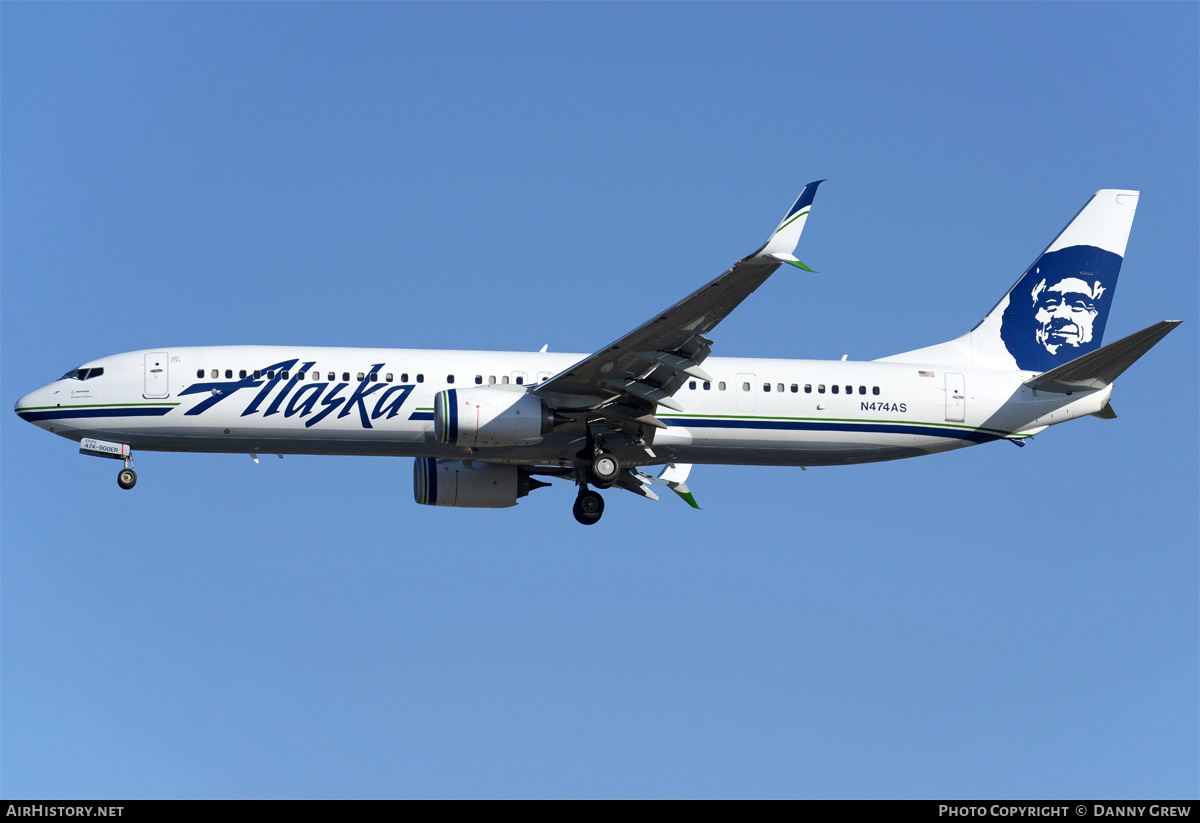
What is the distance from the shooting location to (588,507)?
3884 centimetres

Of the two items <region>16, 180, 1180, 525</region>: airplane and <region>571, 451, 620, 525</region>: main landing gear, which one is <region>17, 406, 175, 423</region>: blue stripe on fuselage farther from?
<region>571, 451, 620, 525</region>: main landing gear

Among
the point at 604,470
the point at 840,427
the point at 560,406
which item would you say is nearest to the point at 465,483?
the point at 604,470

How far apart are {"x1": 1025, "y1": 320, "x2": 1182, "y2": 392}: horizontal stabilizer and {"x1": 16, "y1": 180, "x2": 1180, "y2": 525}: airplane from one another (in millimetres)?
54

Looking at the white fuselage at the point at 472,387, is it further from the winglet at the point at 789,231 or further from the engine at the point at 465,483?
the winglet at the point at 789,231

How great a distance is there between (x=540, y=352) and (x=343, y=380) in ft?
17.6

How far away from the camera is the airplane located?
35625 mm

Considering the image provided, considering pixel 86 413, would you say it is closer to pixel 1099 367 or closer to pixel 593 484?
pixel 593 484

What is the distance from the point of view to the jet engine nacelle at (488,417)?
35000 mm

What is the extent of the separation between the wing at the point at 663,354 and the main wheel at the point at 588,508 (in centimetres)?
322

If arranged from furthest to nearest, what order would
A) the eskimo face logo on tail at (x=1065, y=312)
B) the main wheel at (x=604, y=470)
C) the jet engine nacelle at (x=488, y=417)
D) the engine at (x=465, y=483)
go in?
the eskimo face logo on tail at (x=1065, y=312)
the engine at (x=465, y=483)
the main wheel at (x=604, y=470)
the jet engine nacelle at (x=488, y=417)

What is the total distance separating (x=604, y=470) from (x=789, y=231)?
32.5ft

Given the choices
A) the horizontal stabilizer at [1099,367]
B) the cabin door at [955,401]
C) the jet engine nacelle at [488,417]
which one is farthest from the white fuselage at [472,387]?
the jet engine nacelle at [488,417]

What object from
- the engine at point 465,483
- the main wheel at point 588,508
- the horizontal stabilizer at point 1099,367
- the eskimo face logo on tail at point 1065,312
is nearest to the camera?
the horizontal stabilizer at point 1099,367
